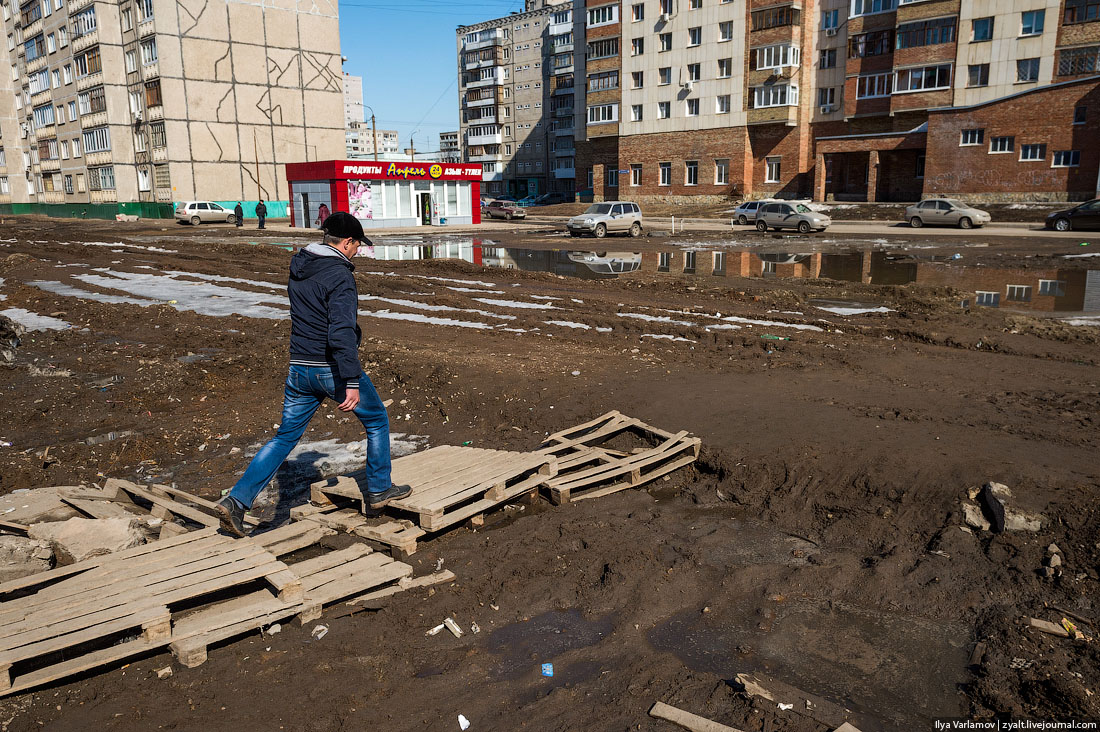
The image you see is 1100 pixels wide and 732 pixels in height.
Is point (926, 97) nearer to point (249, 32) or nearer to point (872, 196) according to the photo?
point (872, 196)

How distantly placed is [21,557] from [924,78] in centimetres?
5546

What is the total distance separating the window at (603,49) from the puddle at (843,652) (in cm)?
6595

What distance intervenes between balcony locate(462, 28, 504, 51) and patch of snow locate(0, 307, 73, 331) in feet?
305

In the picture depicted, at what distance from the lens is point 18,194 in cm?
7606

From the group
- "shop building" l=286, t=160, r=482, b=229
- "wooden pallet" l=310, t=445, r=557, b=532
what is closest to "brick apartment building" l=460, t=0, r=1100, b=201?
"shop building" l=286, t=160, r=482, b=229

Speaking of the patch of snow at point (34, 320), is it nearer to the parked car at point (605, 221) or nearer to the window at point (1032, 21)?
the parked car at point (605, 221)

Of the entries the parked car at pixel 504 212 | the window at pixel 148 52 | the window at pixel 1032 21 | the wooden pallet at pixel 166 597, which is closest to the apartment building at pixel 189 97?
the window at pixel 148 52

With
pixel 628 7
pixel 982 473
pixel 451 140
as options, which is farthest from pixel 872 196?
pixel 451 140

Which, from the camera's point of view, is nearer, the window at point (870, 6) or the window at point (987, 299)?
the window at point (987, 299)

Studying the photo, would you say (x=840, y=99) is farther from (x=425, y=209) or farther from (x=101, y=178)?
(x=101, y=178)

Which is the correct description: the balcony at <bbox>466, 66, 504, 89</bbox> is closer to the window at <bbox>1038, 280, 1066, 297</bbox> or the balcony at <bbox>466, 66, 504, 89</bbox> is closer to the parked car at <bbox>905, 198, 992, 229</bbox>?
the parked car at <bbox>905, 198, 992, 229</bbox>

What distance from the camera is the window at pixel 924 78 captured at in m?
48.0

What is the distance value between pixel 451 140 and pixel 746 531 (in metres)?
170

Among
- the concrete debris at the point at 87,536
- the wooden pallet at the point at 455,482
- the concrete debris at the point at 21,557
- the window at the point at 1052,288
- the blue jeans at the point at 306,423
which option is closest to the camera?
the concrete debris at the point at 21,557
